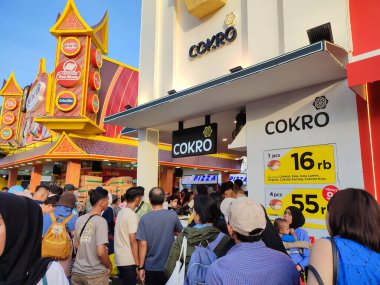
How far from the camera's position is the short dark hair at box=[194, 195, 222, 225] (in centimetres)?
267

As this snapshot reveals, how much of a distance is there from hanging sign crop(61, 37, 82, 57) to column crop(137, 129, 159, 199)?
10910mm

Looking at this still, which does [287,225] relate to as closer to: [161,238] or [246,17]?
[161,238]

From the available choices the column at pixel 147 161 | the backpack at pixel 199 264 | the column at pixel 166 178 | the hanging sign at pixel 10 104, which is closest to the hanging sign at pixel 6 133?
the hanging sign at pixel 10 104

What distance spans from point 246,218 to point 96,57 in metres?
16.6

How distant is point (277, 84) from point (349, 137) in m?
1.25

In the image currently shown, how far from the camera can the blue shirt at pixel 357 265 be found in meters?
1.40

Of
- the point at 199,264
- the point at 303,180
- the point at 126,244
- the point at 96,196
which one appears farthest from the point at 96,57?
the point at 199,264

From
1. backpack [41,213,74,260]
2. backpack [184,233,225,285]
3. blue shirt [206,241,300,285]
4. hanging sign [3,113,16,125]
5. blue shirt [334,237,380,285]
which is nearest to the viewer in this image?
blue shirt [334,237,380,285]

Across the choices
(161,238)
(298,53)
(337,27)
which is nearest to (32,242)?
(161,238)

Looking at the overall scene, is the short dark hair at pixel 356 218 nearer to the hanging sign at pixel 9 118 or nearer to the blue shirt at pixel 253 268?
the blue shirt at pixel 253 268

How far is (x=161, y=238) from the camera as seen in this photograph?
3.51m

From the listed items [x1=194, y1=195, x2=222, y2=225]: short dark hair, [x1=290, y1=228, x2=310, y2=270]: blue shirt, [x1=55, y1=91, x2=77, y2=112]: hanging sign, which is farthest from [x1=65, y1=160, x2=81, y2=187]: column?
[x1=194, y1=195, x2=222, y2=225]: short dark hair

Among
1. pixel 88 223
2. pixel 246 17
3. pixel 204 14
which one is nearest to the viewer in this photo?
pixel 88 223

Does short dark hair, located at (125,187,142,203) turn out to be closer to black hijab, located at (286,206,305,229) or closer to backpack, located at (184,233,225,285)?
backpack, located at (184,233,225,285)
